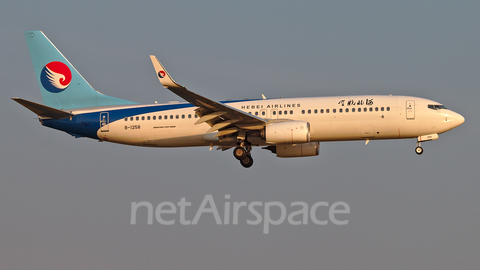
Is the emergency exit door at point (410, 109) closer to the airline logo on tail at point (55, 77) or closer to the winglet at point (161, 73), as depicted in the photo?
the winglet at point (161, 73)

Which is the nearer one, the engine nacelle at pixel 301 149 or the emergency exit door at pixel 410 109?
the emergency exit door at pixel 410 109

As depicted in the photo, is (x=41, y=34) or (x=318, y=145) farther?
(x=41, y=34)

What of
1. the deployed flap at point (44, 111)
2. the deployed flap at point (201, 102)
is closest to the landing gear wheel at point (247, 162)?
the deployed flap at point (201, 102)

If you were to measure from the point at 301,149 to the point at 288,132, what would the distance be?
5.27 metres

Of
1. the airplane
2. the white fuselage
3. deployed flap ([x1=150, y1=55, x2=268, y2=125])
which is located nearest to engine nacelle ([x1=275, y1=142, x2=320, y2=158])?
the airplane

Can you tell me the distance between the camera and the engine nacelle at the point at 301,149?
43.6 m

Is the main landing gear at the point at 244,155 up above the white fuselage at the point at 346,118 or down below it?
below

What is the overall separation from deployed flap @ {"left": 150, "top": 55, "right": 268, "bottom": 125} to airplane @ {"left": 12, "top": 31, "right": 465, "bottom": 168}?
69mm

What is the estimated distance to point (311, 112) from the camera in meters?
40.6

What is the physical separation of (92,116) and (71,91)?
3.73 meters

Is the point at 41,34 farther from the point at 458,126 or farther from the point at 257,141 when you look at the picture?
the point at 458,126

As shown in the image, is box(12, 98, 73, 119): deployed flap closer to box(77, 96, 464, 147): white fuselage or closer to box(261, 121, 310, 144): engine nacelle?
box(77, 96, 464, 147): white fuselage

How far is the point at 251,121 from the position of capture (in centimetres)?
3966

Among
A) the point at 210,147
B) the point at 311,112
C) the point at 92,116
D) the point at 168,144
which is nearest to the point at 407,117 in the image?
the point at 311,112
